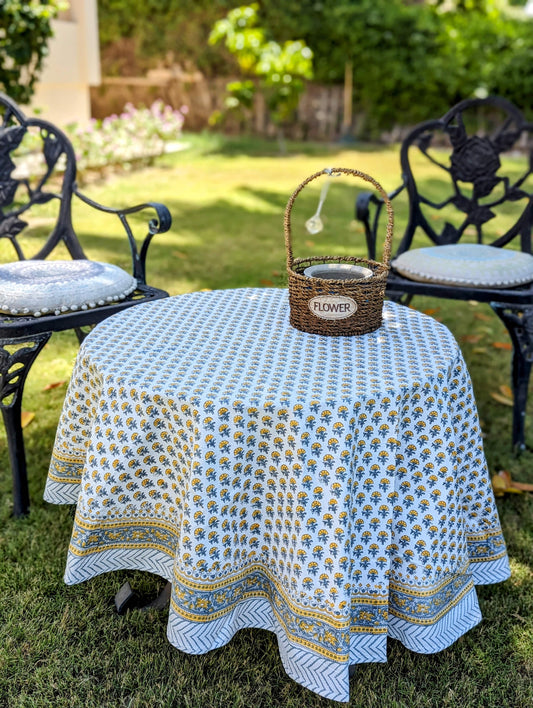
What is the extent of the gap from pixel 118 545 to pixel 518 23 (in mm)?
12748

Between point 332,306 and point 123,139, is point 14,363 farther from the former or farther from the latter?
point 123,139

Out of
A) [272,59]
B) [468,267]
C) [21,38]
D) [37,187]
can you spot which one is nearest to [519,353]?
[468,267]

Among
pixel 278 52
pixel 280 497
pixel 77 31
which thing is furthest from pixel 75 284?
pixel 278 52

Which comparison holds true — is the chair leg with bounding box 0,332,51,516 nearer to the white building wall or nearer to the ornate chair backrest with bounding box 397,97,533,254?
the ornate chair backrest with bounding box 397,97,533,254

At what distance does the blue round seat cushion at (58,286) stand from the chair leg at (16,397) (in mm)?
131

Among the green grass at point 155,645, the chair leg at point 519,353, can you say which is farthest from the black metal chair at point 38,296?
the chair leg at point 519,353

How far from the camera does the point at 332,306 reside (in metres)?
1.98

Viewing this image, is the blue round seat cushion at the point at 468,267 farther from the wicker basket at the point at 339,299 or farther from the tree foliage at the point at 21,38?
the tree foliage at the point at 21,38

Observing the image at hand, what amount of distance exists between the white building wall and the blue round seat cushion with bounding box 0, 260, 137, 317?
248 inches

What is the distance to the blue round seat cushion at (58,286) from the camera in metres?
2.42

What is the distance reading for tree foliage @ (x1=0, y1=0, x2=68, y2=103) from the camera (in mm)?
6840

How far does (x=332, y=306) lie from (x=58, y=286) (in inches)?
42.6

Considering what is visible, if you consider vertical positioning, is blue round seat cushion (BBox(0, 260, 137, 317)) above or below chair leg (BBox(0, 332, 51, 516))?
above

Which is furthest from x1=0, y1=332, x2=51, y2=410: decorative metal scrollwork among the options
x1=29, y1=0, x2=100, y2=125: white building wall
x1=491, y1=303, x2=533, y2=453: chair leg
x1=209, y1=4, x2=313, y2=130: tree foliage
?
x1=209, y1=4, x2=313, y2=130: tree foliage
